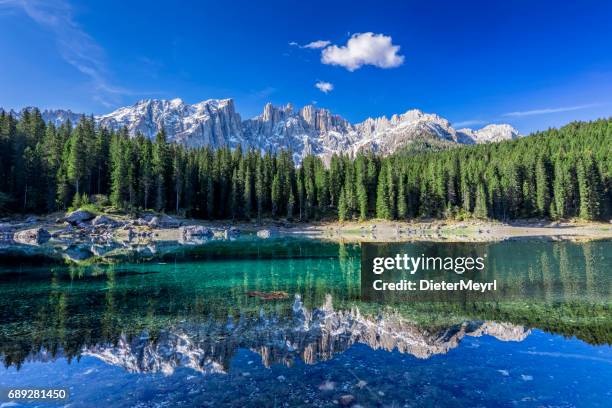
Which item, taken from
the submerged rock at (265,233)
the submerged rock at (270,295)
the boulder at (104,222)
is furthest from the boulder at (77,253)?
the submerged rock at (265,233)

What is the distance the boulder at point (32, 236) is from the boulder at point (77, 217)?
4442mm

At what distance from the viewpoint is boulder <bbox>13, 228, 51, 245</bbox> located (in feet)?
173

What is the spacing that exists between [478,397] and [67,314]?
58.9 feet

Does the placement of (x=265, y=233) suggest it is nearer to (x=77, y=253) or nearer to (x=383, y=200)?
(x=383, y=200)

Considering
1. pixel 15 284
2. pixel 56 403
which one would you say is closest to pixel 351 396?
pixel 56 403

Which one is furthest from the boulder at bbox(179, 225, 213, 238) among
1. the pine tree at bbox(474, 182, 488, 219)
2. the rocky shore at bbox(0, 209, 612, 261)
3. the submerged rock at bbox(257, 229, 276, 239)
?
the pine tree at bbox(474, 182, 488, 219)

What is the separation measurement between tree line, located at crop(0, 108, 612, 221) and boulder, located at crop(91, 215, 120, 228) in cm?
546

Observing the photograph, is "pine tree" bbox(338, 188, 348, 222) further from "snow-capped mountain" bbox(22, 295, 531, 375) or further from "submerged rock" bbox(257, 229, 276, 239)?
"snow-capped mountain" bbox(22, 295, 531, 375)

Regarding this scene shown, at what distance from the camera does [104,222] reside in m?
61.5

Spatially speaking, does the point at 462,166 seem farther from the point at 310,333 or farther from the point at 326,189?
the point at 310,333

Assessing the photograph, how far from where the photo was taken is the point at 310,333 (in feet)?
48.6

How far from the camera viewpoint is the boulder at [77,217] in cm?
6022

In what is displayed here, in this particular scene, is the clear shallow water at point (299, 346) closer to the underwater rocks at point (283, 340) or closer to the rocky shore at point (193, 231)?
the underwater rocks at point (283, 340)

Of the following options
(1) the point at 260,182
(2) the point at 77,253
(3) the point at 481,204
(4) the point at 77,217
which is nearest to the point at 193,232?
(4) the point at 77,217
